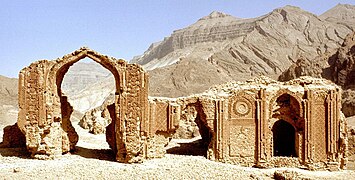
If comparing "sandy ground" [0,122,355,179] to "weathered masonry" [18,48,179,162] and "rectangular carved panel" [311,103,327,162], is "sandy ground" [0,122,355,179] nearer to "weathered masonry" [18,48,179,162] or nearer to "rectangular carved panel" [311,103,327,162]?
"weathered masonry" [18,48,179,162]

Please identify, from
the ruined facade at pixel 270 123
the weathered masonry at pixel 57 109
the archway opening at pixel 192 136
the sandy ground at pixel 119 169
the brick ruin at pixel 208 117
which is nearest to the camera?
the sandy ground at pixel 119 169

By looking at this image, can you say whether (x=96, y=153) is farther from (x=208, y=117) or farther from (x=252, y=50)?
(x=252, y=50)

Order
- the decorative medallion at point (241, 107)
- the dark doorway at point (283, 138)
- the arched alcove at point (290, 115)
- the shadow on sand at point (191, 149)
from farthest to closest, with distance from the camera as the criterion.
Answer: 1. the dark doorway at point (283, 138)
2. the shadow on sand at point (191, 149)
3. the decorative medallion at point (241, 107)
4. the arched alcove at point (290, 115)

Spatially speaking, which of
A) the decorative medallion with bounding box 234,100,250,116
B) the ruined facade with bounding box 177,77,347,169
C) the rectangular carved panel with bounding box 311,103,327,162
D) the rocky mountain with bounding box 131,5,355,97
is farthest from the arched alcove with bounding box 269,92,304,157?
the rocky mountain with bounding box 131,5,355,97

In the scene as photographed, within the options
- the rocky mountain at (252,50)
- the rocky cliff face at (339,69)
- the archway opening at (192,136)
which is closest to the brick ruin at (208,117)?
the archway opening at (192,136)

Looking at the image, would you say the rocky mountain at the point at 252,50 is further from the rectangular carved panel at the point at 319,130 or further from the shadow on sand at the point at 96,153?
the rectangular carved panel at the point at 319,130

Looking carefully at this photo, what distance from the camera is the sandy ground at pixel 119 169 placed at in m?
16.6

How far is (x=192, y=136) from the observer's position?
32.0 m

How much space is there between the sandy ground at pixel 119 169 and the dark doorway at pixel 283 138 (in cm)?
330

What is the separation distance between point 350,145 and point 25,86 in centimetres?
2040

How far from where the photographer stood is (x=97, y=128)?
3294cm

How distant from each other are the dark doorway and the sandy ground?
3.30 metres

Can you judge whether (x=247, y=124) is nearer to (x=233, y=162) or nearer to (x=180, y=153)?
(x=233, y=162)

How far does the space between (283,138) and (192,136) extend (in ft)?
31.5
